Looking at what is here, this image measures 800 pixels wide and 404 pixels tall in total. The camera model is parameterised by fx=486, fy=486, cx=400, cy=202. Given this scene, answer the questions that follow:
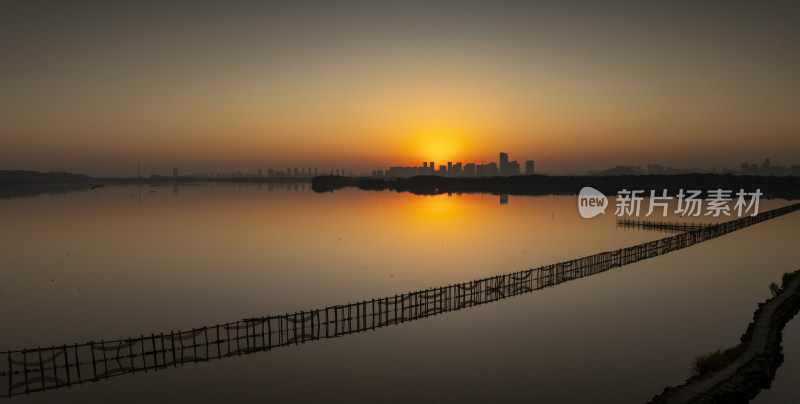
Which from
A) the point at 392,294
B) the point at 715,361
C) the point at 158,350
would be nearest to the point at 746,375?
the point at 715,361

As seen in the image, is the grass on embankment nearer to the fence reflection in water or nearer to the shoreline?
the shoreline

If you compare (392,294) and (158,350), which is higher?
(158,350)

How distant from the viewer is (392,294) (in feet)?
131

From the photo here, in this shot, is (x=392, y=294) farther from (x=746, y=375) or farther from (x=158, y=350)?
(x=746, y=375)

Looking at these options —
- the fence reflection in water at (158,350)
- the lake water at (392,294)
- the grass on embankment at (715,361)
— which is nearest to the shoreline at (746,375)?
the grass on embankment at (715,361)

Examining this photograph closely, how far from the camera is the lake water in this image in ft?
78.0

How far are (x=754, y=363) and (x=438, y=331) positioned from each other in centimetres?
1635

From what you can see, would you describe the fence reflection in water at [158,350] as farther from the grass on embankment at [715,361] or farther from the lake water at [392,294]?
the grass on embankment at [715,361]

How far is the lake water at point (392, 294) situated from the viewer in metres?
23.8

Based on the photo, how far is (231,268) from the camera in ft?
166

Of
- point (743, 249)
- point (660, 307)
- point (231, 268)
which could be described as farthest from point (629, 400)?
point (743, 249)

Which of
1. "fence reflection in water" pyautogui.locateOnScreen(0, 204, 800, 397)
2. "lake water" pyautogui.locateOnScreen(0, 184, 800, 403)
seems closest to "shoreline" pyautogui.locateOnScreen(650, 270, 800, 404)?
"lake water" pyautogui.locateOnScreen(0, 184, 800, 403)

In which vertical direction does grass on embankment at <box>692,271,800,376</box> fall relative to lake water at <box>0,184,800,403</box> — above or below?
above

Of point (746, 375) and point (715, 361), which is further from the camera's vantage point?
point (715, 361)
